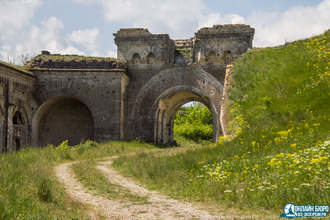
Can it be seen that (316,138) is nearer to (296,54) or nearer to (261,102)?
(261,102)

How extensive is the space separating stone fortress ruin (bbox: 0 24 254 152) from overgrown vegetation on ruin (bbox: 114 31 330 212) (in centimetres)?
265

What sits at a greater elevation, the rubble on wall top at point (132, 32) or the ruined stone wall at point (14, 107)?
the rubble on wall top at point (132, 32)

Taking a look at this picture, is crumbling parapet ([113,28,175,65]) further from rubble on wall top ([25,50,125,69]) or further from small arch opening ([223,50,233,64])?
small arch opening ([223,50,233,64])

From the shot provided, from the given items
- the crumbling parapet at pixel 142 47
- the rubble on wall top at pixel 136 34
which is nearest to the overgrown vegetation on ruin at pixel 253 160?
the crumbling parapet at pixel 142 47

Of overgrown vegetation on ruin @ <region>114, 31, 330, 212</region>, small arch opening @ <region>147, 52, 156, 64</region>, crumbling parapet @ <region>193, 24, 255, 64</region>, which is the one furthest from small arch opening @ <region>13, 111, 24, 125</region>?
crumbling parapet @ <region>193, 24, 255, 64</region>

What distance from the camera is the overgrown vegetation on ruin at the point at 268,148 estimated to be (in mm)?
5156

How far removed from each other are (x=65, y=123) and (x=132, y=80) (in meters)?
4.90

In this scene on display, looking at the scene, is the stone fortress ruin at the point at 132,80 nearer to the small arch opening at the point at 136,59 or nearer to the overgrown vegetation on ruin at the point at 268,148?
the small arch opening at the point at 136,59

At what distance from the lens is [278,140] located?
24.9 ft

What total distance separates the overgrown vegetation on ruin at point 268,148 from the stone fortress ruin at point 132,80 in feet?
8.69

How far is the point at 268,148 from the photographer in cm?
743

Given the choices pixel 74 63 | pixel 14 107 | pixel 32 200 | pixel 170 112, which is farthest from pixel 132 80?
pixel 32 200

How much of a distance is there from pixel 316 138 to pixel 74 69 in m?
13.2

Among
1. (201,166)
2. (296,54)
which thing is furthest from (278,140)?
(296,54)
